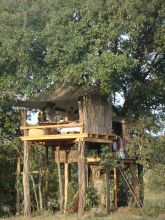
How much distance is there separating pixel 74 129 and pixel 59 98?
1.62 metres

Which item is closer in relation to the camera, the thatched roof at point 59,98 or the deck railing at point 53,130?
the deck railing at point 53,130

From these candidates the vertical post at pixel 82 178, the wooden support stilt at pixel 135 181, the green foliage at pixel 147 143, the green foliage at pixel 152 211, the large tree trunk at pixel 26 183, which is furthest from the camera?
the wooden support stilt at pixel 135 181

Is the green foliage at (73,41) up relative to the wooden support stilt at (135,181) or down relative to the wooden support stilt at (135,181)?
up

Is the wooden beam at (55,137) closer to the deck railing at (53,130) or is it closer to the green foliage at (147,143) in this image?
the deck railing at (53,130)

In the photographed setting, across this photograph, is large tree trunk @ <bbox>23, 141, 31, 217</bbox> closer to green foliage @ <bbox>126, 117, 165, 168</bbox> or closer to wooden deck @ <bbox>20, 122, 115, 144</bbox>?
wooden deck @ <bbox>20, 122, 115, 144</bbox>

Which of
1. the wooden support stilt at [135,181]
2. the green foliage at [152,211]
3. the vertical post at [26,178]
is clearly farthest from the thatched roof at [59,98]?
the green foliage at [152,211]

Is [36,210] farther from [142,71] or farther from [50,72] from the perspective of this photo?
[142,71]

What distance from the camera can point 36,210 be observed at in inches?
776

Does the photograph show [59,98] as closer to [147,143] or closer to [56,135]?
[56,135]

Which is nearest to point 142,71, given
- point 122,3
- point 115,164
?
point 122,3

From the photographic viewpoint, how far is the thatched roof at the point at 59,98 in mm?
17906

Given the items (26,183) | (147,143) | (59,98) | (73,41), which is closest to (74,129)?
(59,98)

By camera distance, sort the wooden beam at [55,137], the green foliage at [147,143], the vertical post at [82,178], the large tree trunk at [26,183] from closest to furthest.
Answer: the vertical post at [82,178]
the wooden beam at [55,137]
the large tree trunk at [26,183]
the green foliage at [147,143]

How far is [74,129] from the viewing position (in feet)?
55.4
